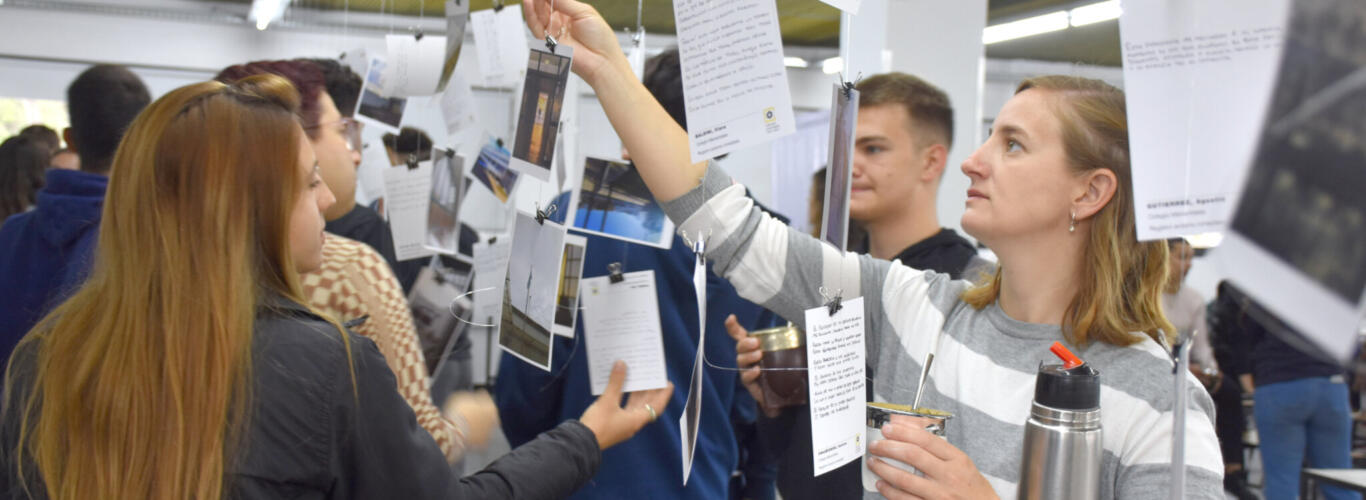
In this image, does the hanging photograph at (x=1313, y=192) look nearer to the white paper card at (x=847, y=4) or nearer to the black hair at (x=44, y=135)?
the white paper card at (x=847, y=4)

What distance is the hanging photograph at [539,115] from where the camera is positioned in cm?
115

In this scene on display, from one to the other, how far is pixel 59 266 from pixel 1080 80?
62.2 inches

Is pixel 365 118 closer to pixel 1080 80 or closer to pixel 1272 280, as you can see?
pixel 1080 80

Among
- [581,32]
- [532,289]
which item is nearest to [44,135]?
[532,289]

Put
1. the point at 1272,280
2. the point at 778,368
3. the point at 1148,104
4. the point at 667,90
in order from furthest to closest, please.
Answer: the point at 667,90 → the point at 778,368 → the point at 1148,104 → the point at 1272,280

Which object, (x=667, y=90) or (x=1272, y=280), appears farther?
(x=667, y=90)

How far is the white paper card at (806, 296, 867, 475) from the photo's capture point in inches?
37.9

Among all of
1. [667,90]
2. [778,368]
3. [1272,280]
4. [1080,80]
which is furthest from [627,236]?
[1272,280]

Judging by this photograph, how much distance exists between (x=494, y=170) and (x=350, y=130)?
24.8 inches

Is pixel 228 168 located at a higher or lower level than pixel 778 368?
higher

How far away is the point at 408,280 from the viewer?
6.99 ft

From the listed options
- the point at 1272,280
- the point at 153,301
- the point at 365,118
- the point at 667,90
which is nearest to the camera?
the point at 1272,280

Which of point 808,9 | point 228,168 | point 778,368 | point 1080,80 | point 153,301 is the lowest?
point 778,368

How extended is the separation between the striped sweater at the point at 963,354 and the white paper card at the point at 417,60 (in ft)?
3.34
